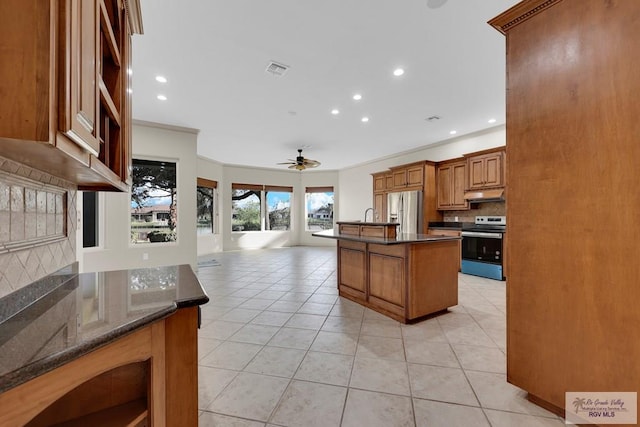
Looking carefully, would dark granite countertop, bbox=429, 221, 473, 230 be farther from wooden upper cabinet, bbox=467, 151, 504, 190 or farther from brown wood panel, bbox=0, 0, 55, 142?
brown wood panel, bbox=0, 0, 55, 142

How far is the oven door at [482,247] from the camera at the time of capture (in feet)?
15.2

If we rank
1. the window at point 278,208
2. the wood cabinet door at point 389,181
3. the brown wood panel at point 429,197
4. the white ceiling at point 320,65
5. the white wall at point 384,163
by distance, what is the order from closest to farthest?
the white ceiling at point 320,65
the white wall at point 384,163
the brown wood panel at point 429,197
the wood cabinet door at point 389,181
the window at point 278,208

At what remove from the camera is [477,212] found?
5430 millimetres

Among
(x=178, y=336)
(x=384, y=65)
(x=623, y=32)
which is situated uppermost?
(x=384, y=65)

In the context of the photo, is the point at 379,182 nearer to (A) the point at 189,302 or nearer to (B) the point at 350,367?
(B) the point at 350,367

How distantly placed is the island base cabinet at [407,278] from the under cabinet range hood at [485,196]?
224 centimetres

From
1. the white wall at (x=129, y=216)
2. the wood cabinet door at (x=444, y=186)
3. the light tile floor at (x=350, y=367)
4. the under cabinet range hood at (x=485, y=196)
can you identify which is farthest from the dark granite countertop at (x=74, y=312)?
the wood cabinet door at (x=444, y=186)

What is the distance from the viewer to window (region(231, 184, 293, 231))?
876cm

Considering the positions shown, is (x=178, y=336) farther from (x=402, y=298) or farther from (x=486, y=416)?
(x=402, y=298)

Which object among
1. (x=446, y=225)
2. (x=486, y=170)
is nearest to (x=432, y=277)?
(x=486, y=170)

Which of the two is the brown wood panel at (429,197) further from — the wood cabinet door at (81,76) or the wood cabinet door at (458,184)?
the wood cabinet door at (81,76)

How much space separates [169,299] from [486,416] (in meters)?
1.87

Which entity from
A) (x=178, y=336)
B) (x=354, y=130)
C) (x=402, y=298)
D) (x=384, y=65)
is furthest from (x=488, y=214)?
(x=178, y=336)

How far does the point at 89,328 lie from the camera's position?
31.4 inches
